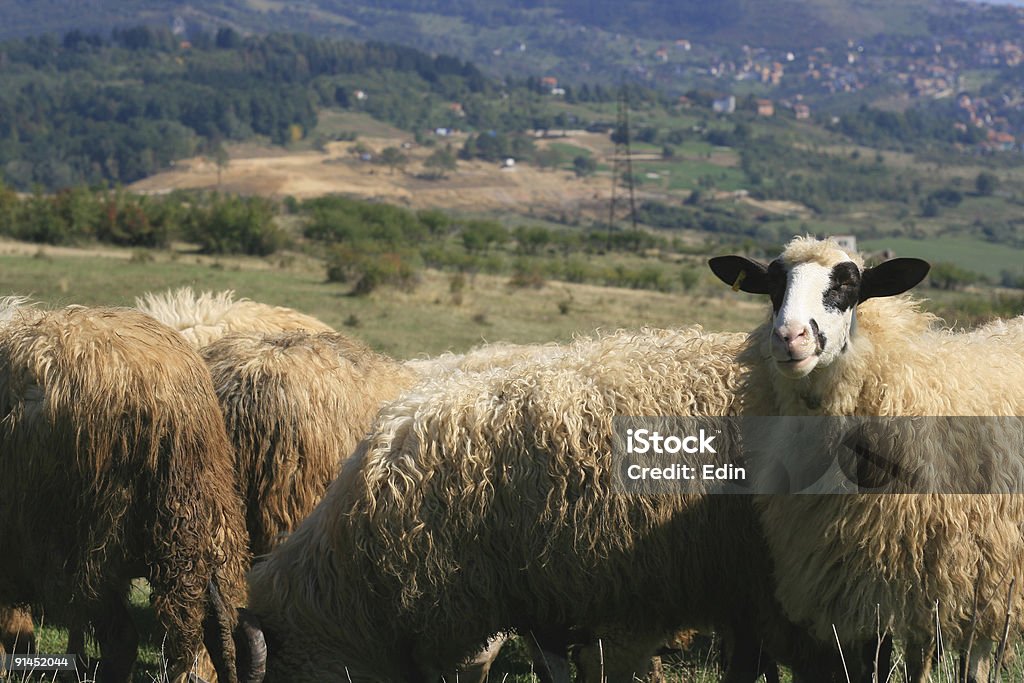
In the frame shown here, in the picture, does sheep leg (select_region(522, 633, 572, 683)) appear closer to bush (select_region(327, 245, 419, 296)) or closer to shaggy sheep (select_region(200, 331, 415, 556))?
shaggy sheep (select_region(200, 331, 415, 556))

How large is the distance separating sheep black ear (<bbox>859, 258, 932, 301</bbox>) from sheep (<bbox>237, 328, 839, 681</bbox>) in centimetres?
115

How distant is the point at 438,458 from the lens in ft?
20.3

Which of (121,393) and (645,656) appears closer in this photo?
(121,393)

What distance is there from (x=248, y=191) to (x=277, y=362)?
5793 inches

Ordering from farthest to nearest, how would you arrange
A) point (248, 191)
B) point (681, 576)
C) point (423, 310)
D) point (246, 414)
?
point (248, 191), point (423, 310), point (246, 414), point (681, 576)

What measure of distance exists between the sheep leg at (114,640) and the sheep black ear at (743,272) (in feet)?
13.7

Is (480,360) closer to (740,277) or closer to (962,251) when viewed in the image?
(740,277)

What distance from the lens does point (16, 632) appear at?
25.8 feet

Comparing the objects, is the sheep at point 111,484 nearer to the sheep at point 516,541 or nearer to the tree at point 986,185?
the sheep at point 516,541

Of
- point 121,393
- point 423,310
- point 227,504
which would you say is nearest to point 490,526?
point 227,504

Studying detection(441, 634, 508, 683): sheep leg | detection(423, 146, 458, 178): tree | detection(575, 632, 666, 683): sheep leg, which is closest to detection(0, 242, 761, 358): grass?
detection(441, 634, 508, 683): sheep leg

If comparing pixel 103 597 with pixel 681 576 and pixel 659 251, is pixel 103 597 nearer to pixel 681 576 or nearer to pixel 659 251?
pixel 681 576

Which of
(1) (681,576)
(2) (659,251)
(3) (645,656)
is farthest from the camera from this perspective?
(2) (659,251)

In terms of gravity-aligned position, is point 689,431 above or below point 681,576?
above
